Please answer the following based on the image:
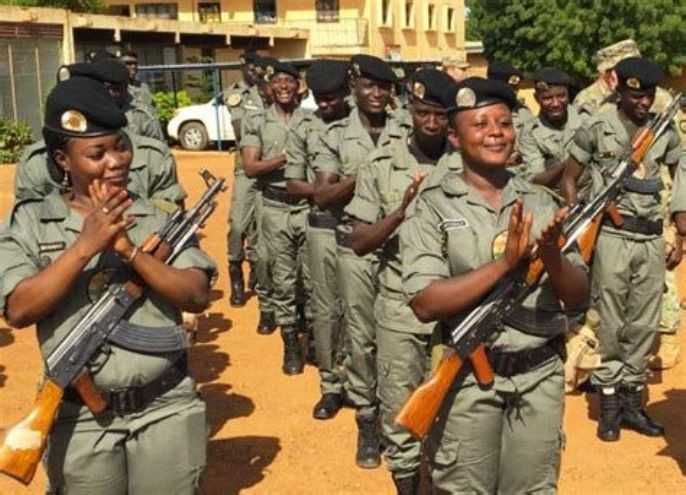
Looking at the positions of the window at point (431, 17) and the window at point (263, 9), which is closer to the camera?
the window at point (263, 9)

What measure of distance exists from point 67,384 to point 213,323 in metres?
5.75

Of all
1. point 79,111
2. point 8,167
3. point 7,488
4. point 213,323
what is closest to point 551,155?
point 213,323

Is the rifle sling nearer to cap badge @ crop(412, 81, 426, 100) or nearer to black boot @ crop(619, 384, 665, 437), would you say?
cap badge @ crop(412, 81, 426, 100)

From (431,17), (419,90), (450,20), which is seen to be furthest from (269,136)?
(450,20)

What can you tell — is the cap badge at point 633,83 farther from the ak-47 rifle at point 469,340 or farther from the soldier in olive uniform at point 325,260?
the ak-47 rifle at point 469,340

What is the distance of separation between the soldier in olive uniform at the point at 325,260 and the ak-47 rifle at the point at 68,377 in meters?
2.97

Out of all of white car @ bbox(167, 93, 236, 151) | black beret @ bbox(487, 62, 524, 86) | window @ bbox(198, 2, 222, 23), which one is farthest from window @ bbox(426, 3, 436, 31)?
black beret @ bbox(487, 62, 524, 86)

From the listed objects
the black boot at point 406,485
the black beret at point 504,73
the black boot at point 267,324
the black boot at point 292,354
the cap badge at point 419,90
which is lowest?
the black boot at point 267,324

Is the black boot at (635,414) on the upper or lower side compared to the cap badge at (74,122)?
lower

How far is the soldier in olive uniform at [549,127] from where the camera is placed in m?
7.80

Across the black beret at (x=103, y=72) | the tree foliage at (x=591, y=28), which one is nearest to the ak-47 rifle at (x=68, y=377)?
the black beret at (x=103, y=72)

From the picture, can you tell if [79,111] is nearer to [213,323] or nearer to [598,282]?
[598,282]

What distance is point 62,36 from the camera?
22297 mm

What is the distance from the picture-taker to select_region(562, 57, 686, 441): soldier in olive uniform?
554 cm
